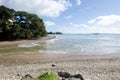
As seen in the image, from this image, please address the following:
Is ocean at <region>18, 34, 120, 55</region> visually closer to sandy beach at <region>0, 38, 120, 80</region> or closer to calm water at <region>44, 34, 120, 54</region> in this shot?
calm water at <region>44, 34, 120, 54</region>

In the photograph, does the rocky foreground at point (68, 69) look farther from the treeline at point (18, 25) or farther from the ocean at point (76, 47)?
the treeline at point (18, 25)

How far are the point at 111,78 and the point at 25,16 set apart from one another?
58057 mm

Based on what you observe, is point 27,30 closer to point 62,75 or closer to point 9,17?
point 9,17

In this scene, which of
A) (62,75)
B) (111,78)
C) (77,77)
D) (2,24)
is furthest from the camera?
(2,24)

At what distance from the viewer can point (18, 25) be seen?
205ft

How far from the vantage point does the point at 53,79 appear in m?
6.87

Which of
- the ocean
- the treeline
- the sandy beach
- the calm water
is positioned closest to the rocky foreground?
the sandy beach

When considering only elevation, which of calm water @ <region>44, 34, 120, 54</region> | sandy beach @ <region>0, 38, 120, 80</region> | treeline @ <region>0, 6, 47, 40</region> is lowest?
calm water @ <region>44, 34, 120, 54</region>

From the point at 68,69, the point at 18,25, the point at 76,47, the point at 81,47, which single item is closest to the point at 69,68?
the point at 68,69

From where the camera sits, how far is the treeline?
59.6 meters

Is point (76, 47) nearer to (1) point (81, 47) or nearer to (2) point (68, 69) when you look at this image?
(1) point (81, 47)

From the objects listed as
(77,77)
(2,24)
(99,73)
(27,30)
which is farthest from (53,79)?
(27,30)

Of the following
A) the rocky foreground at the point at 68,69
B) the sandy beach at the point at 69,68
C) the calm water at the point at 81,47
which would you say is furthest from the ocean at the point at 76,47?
the rocky foreground at the point at 68,69

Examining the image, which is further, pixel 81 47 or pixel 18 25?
pixel 18 25
